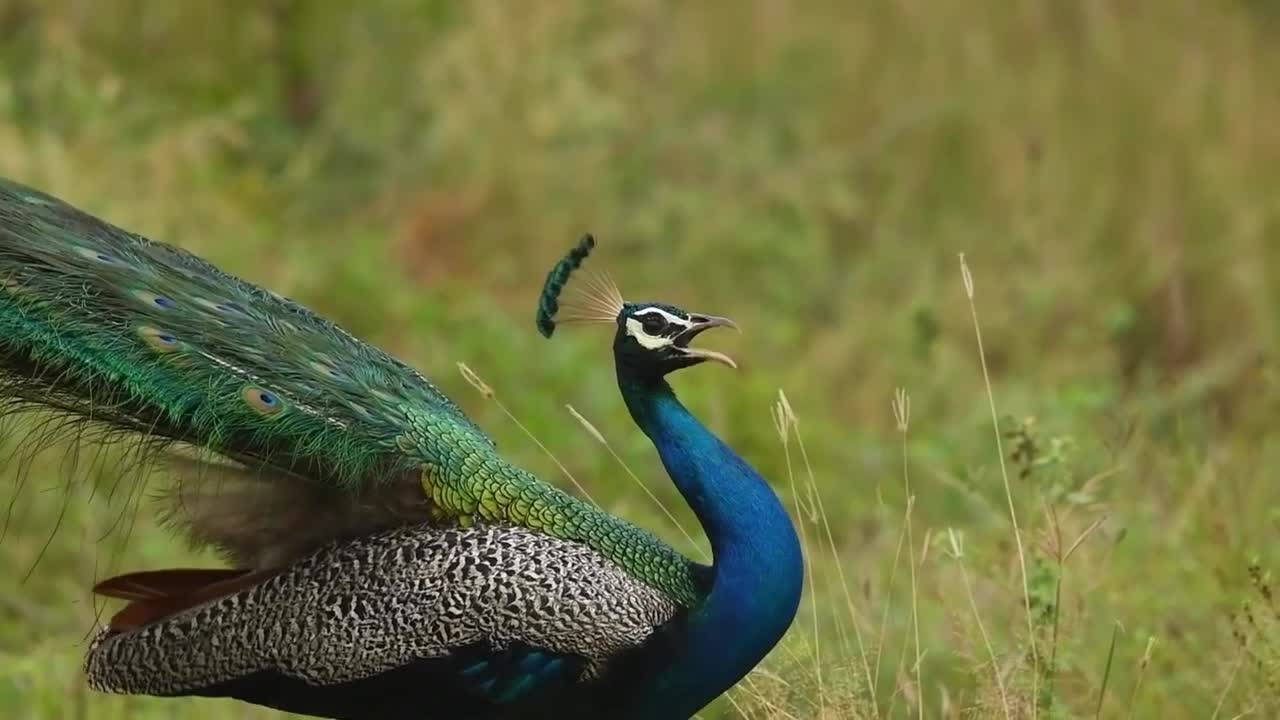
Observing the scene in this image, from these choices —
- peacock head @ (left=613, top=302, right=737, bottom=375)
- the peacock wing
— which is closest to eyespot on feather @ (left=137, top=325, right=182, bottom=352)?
the peacock wing

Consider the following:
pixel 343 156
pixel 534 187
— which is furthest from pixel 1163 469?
pixel 343 156

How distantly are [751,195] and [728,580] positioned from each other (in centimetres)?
539

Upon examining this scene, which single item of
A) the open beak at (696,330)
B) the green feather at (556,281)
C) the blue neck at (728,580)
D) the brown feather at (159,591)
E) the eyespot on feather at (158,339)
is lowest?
the blue neck at (728,580)

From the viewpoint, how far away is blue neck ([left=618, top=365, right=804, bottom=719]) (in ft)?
12.1

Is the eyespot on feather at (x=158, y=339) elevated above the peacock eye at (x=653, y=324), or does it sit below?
above

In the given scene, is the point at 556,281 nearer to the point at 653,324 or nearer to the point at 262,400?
the point at 653,324

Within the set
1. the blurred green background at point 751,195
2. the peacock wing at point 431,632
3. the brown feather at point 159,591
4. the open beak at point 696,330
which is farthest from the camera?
the blurred green background at point 751,195

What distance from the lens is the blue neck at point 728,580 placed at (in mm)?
3689

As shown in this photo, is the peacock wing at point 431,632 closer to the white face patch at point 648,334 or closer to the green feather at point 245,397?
the green feather at point 245,397

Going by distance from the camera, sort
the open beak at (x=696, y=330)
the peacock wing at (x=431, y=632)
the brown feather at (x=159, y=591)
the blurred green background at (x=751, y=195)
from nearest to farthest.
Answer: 1. the peacock wing at (x=431, y=632)
2. the open beak at (x=696, y=330)
3. the brown feather at (x=159, y=591)
4. the blurred green background at (x=751, y=195)

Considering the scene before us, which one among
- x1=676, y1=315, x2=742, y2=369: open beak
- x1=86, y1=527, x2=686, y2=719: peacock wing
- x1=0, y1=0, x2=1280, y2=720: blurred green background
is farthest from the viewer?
x1=0, y1=0, x2=1280, y2=720: blurred green background

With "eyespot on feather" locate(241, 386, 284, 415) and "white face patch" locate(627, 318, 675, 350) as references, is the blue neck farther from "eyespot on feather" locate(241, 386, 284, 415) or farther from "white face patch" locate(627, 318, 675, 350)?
"eyespot on feather" locate(241, 386, 284, 415)

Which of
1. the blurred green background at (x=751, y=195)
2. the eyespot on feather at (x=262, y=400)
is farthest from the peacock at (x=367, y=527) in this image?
the blurred green background at (x=751, y=195)

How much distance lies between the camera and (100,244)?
396 cm
